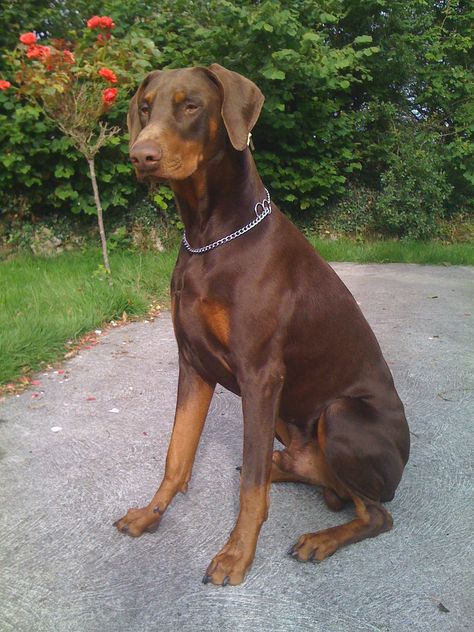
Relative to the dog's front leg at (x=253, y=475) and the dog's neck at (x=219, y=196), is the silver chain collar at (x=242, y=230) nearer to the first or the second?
the dog's neck at (x=219, y=196)

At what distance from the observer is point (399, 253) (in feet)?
30.2

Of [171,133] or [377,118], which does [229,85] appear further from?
[377,118]

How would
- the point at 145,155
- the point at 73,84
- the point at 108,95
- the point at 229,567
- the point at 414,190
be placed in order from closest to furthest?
the point at 145,155, the point at 229,567, the point at 108,95, the point at 73,84, the point at 414,190

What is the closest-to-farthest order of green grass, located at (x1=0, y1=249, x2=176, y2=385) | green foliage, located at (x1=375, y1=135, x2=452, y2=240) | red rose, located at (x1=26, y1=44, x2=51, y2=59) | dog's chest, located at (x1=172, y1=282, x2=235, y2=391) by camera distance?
1. dog's chest, located at (x1=172, y1=282, x2=235, y2=391)
2. green grass, located at (x1=0, y1=249, x2=176, y2=385)
3. red rose, located at (x1=26, y1=44, x2=51, y2=59)
4. green foliage, located at (x1=375, y1=135, x2=452, y2=240)

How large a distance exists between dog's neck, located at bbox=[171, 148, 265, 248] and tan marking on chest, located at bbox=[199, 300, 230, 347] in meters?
0.26

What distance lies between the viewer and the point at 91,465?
110 inches

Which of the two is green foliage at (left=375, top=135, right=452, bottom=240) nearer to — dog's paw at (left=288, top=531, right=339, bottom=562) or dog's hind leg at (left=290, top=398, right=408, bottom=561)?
dog's hind leg at (left=290, top=398, right=408, bottom=561)

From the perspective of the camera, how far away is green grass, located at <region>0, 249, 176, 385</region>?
419 centimetres

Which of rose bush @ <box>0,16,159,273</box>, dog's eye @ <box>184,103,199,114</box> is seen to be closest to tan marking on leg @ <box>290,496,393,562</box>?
dog's eye @ <box>184,103,199,114</box>

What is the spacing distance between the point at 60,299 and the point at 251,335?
12.3 ft

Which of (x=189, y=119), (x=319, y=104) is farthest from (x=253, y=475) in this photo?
(x=319, y=104)

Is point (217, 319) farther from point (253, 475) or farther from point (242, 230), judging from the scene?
point (253, 475)

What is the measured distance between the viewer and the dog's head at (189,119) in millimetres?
1897

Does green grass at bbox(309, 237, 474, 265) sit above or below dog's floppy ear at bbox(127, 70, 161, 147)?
below
